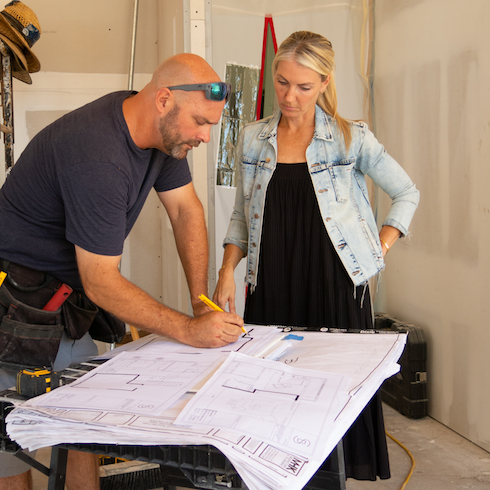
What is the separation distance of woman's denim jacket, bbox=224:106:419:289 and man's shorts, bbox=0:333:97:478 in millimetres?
562

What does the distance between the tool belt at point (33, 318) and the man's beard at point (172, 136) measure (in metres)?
0.43

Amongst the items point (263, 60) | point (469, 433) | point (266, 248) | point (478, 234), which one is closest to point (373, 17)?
point (263, 60)

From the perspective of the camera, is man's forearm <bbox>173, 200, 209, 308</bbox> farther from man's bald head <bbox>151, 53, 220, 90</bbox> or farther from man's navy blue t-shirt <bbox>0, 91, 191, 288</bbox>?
man's bald head <bbox>151, 53, 220, 90</bbox>

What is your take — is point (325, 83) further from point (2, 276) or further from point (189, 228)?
point (2, 276)

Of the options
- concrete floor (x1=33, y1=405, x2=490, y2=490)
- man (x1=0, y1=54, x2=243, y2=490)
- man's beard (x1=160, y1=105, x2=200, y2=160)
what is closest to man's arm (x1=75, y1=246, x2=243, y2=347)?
man (x1=0, y1=54, x2=243, y2=490)

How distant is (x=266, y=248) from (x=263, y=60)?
1736 millimetres

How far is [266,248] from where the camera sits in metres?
1.71

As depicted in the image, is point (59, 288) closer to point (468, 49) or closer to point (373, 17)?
point (468, 49)

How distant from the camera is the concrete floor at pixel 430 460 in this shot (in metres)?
2.14

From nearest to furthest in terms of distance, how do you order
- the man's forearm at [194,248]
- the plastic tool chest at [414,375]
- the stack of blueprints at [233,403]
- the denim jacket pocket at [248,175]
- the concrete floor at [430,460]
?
1. the stack of blueprints at [233,403]
2. the man's forearm at [194,248]
3. the denim jacket pocket at [248,175]
4. the concrete floor at [430,460]
5. the plastic tool chest at [414,375]

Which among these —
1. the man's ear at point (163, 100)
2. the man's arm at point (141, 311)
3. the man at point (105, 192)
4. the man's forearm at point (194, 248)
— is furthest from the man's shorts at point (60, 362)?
the man's ear at point (163, 100)

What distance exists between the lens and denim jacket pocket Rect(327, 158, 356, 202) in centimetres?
164

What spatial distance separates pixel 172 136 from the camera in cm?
130

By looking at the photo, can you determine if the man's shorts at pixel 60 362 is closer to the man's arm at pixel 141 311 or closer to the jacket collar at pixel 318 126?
the man's arm at pixel 141 311
